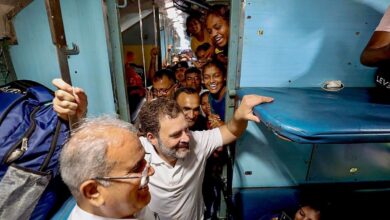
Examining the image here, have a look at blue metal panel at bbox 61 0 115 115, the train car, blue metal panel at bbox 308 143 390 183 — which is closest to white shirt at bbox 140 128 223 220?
the train car

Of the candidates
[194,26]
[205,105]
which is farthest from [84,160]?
[194,26]

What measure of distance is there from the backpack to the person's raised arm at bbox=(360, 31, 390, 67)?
1.62 m

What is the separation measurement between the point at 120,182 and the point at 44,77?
1.43m

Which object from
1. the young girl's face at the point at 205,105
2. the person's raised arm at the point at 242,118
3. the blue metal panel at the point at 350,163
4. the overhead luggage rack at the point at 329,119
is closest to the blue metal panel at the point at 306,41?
the person's raised arm at the point at 242,118

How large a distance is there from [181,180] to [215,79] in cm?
116

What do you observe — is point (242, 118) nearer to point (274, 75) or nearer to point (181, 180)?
point (274, 75)

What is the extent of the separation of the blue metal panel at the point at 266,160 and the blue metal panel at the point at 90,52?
3.85ft

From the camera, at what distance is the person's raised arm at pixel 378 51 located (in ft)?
3.14

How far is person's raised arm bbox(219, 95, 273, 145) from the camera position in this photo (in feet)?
3.90

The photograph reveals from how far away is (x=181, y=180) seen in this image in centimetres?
155

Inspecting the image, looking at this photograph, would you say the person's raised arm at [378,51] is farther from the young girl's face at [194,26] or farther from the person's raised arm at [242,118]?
the young girl's face at [194,26]

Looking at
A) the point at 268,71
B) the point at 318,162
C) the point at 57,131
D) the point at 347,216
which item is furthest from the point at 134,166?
the point at 347,216

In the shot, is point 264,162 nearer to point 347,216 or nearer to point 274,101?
point 274,101

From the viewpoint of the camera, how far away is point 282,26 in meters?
1.44
